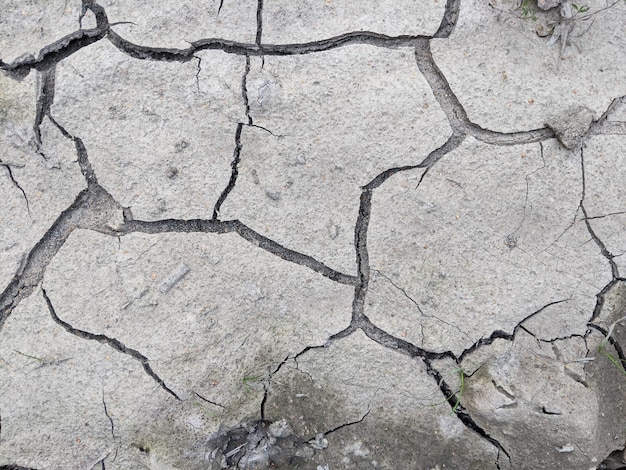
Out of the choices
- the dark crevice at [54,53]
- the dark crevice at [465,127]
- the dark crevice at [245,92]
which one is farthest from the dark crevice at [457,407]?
the dark crevice at [54,53]

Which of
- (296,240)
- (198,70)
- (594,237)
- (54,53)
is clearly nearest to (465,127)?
(594,237)

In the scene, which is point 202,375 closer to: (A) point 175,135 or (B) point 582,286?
(A) point 175,135

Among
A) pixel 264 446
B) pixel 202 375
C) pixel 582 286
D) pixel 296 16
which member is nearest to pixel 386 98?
pixel 296 16

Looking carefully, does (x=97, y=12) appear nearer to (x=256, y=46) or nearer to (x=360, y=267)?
(x=256, y=46)

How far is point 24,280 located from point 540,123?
1922mm

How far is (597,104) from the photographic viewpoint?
220 cm

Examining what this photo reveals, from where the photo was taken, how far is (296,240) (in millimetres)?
2133

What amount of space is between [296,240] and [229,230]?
0.79 feet

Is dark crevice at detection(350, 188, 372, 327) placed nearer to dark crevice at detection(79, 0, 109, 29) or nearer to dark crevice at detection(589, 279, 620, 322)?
dark crevice at detection(589, 279, 620, 322)

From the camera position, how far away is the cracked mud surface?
2080 mm

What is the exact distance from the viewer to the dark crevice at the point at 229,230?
2.12 m

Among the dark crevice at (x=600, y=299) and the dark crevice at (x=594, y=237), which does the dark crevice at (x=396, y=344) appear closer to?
the dark crevice at (x=600, y=299)

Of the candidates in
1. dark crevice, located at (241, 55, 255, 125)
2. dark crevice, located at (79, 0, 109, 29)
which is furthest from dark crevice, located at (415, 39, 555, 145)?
dark crevice, located at (79, 0, 109, 29)

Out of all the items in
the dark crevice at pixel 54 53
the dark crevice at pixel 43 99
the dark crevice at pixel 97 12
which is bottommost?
the dark crevice at pixel 43 99
